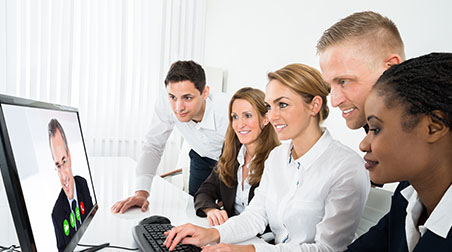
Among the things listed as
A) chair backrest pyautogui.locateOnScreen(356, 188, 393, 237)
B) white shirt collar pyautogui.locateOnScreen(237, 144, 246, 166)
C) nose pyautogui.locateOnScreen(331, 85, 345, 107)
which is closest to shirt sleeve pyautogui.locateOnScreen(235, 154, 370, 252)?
chair backrest pyautogui.locateOnScreen(356, 188, 393, 237)

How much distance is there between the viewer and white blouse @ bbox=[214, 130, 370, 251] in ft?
3.43

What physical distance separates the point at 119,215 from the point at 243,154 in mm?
722

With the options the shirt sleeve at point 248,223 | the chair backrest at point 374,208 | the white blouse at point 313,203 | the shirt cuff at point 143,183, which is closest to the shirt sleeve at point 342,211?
the white blouse at point 313,203

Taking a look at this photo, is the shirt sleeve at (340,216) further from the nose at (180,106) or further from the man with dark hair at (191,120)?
the nose at (180,106)

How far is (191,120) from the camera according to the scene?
223 centimetres

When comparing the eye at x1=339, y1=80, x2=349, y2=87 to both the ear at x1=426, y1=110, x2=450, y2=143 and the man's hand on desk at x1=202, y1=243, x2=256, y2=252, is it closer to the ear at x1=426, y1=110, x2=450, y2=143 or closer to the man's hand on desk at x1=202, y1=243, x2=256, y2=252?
the ear at x1=426, y1=110, x2=450, y2=143

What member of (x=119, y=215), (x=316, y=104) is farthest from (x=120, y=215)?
(x=316, y=104)

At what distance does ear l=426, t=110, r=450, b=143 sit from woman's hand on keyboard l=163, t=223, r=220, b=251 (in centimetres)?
72

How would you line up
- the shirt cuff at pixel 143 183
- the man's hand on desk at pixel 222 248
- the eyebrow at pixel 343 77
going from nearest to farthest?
the man's hand on desk at pixel 222 248
the eyebrow at pixel 343 77
the shirt cuff at pixel 143 183

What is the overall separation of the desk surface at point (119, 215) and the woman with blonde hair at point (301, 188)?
0.22 meters

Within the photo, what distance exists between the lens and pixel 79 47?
351cm

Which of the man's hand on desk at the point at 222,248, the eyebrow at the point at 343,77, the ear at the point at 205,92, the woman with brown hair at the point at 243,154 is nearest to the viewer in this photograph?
the man's hand on desk at the point at 222,248

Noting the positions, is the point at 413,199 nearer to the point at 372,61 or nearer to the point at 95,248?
the point at 372,61

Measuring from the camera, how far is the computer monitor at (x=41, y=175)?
1.77 feet
